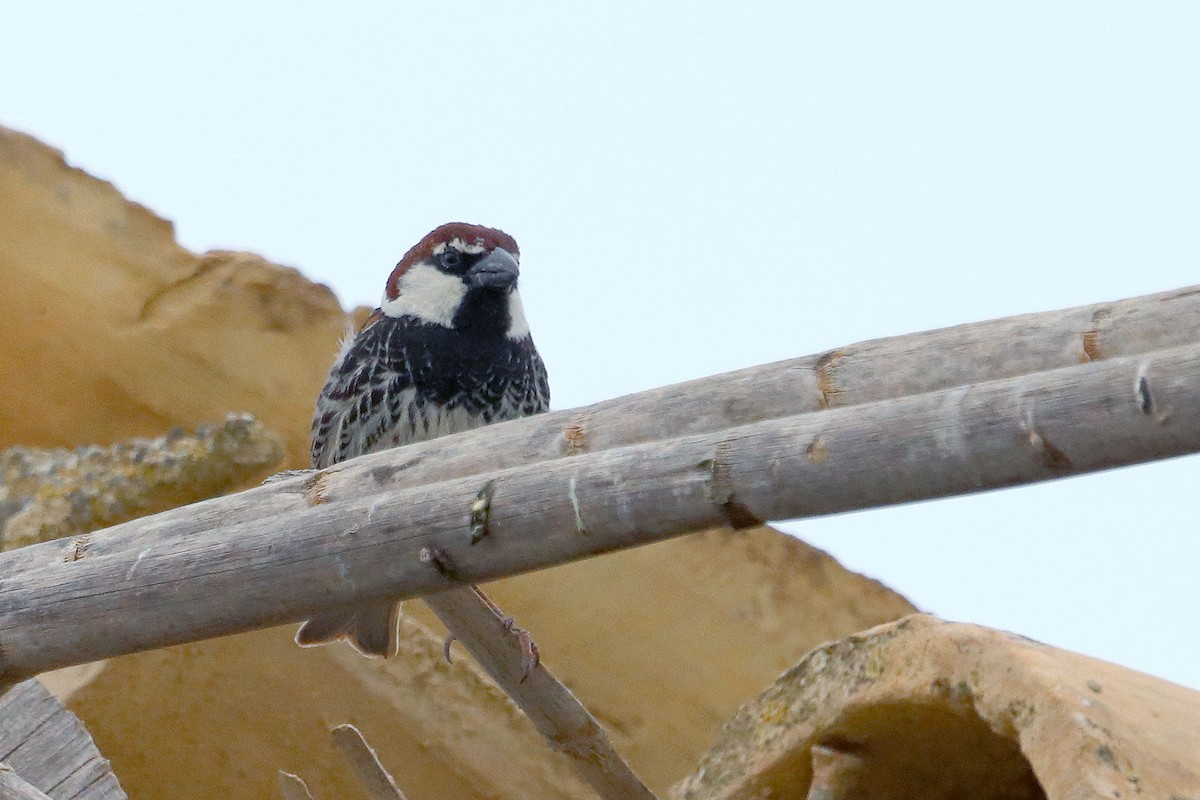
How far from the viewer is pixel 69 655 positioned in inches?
69.2

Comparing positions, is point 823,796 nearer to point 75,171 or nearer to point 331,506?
point 331,506

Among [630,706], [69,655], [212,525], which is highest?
[212,525]

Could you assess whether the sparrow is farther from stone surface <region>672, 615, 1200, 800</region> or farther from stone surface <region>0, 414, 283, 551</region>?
stone surface <region>672, 615, 1200, 800</region>

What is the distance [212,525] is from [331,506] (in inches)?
8.4

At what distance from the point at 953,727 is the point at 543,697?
553mm

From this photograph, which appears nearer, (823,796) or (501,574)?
(501,574)

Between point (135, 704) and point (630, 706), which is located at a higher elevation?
point (135, 704)

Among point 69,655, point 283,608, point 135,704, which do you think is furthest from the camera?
point 135,704

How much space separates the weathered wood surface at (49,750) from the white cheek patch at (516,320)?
1199 millimetres

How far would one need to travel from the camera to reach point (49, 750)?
2145mm

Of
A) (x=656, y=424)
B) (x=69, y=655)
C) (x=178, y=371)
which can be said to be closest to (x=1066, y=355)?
(x=656, y=424)

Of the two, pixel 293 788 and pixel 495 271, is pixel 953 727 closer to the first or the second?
pixel 293 788

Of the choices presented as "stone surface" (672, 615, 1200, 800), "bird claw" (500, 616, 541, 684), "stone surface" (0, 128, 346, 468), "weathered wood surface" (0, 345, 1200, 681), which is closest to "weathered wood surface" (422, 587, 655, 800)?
"bird claw" (500, 616, 541, 684)

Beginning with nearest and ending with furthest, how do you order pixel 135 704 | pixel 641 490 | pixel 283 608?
pixel 641 490 < pixel 283 608 < pixel 135 704
